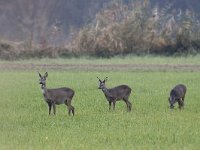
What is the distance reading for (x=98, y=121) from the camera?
17.1 metres

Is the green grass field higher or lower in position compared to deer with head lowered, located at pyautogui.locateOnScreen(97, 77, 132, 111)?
lower

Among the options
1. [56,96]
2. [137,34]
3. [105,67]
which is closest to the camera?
[56,96]

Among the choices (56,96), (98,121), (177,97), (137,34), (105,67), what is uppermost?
(137,34)

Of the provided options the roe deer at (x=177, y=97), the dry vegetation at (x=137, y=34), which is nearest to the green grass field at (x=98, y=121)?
the roe deer at (x=177, y=97)

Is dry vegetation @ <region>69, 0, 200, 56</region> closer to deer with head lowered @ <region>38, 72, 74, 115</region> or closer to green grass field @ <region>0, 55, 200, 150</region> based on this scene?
green grass field @ <region>0, 55, 200, 150</region>

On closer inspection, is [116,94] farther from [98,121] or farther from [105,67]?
[105,67]

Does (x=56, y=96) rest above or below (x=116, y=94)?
above

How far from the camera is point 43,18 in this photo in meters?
72.3

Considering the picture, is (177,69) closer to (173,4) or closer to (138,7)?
(138,7)

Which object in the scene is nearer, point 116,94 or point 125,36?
point 116,94

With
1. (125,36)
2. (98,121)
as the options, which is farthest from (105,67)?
(98,121)

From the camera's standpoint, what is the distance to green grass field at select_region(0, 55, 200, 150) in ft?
45.5

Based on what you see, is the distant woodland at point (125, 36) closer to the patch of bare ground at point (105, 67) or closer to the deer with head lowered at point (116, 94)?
the patch of bare ground at point (105, 67)

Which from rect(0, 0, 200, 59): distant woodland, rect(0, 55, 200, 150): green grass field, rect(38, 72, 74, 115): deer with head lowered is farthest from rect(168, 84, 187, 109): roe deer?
rect(0, 0, 200, 59): distant woodland
